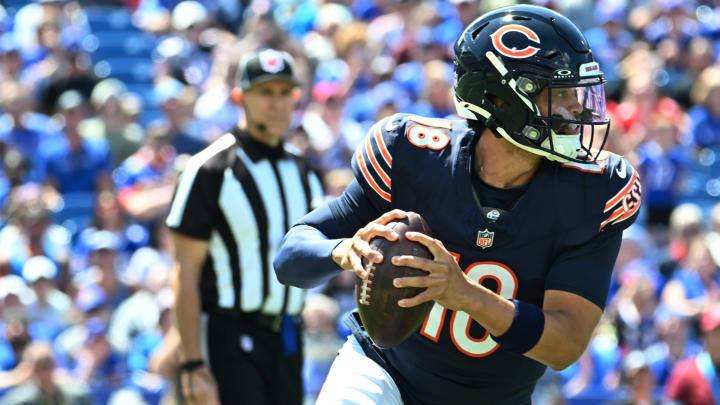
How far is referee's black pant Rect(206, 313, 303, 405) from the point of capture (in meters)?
4.86

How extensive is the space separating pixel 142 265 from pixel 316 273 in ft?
16.7

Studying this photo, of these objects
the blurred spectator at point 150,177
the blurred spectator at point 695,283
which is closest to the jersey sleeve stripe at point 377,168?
the blurred spectator at point 695,283

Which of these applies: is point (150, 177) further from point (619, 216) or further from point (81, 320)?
point (619, 216)

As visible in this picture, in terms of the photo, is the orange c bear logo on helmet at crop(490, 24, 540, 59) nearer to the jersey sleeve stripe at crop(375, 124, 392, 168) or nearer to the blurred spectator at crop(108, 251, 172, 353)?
the jersey sleeve stripe at crop(375, 124, 392, 168)

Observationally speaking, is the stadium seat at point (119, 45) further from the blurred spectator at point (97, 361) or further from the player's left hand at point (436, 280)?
A: the player's left hand at point (436, 280)

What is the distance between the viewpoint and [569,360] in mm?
3023

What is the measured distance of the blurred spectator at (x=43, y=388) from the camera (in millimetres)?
6586

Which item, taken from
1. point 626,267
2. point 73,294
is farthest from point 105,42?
point 626,267

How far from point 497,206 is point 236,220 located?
1964mm

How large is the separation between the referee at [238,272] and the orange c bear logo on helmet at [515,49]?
6.56 ft

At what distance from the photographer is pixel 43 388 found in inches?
260

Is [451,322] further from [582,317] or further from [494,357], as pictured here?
[582,317]

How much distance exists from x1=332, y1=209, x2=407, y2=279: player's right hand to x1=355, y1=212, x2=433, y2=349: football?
0.01 meters

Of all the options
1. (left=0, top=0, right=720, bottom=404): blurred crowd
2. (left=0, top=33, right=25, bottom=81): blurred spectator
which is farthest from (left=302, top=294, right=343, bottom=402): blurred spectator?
(left=0, top=33, right=25, bottom=81): blurred spectator
